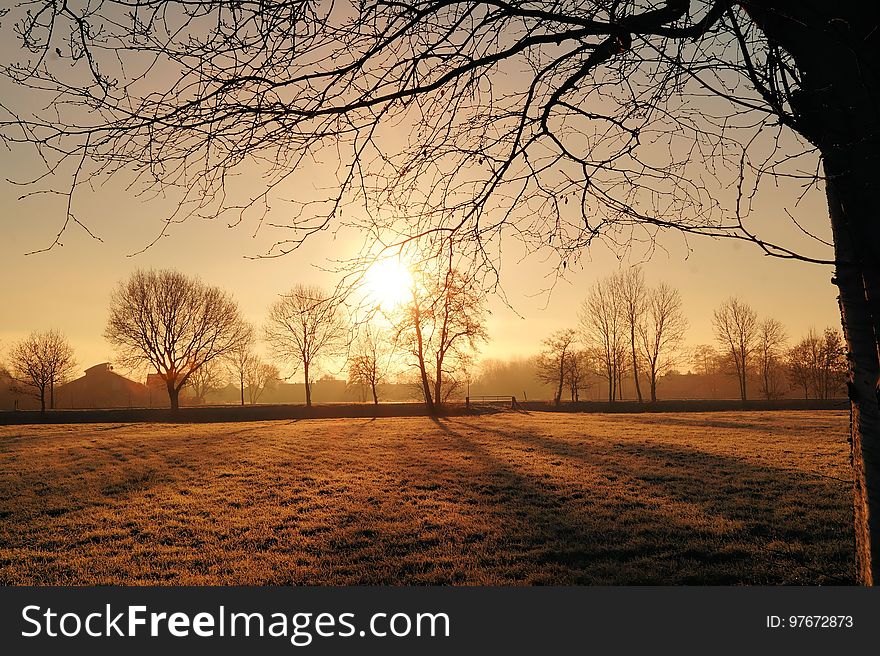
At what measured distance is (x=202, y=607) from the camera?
13.9 ft

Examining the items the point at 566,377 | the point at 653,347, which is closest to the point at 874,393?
the point at 653,347

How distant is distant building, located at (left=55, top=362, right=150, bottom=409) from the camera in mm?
64062

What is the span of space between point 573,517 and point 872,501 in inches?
211

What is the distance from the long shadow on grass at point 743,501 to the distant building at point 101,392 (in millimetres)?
65173

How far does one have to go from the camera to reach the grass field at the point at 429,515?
5.82 m

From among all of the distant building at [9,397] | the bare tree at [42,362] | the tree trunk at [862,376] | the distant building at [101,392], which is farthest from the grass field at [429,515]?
the distant building at [101,392]

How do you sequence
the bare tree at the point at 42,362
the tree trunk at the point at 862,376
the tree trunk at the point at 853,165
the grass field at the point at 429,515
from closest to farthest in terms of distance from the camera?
the tree trunk at the point at 853,165 → the tree trunk at the point at 862,376 → the grass field at the point at 429,515 → the bare tree at the point at 42,362

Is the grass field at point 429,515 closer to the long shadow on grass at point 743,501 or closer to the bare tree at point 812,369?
the long shadow on grass at point 743,501

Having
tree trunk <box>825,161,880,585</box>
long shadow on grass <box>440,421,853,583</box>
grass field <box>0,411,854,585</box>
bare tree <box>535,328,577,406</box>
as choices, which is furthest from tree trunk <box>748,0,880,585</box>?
bare tree <box>535,328,577,406</box>

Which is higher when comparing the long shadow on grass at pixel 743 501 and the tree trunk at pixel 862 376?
the tree trunk at pixel 862 376

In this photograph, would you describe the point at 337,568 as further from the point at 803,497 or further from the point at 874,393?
the point at 803,497

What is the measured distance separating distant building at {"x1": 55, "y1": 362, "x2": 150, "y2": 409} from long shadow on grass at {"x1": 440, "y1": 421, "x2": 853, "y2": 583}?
2566 inches

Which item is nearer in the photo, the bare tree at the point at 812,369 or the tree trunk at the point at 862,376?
the tree trunk at the point at 862,376

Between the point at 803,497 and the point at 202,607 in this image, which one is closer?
the point at 202,607
